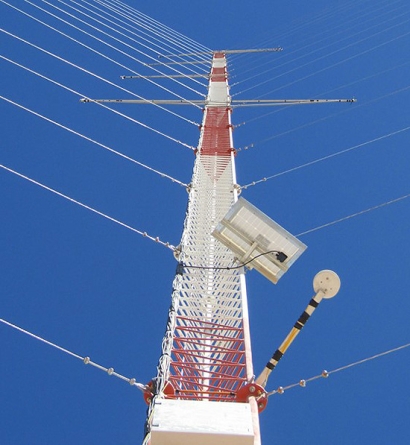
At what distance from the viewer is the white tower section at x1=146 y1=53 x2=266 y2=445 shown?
530cm

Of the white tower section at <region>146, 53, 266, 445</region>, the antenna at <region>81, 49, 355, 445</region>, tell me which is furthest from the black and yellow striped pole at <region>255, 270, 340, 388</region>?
the white tower section at <region>146, 53, 266, 445</region>

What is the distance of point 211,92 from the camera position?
24422mm

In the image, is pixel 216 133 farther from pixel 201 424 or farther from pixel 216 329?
pixel 201 424

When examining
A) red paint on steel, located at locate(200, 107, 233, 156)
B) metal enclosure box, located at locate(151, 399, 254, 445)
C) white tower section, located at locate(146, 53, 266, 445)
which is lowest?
metal enclosure box, located at locate(151, 399, 254, 445)

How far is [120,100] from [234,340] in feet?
35.6

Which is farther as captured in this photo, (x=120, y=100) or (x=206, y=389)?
(x=120, y=100)

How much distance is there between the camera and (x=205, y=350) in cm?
831

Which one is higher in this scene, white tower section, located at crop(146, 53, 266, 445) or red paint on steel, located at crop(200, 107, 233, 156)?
red paint on steel, located at crop(200, 107, 233, 156)

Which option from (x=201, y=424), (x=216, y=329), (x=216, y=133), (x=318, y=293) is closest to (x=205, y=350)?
(x=216, y=329)

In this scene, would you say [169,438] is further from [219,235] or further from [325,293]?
[219,235]

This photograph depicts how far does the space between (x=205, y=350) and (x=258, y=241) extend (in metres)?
1.78

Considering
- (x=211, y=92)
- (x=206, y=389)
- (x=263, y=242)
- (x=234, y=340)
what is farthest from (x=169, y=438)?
(x=211, y=92)

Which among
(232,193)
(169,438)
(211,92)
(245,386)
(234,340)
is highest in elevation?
(211,92)

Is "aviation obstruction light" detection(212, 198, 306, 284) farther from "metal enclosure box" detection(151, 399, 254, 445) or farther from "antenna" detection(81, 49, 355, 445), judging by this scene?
"metal enclosure box" detection(151, 399, 254, 445)
